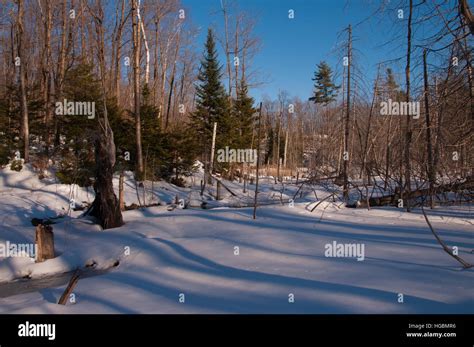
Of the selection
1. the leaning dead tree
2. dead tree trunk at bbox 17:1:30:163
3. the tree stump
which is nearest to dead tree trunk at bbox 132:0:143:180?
dead tree trunk at bbox 17:1:30:163

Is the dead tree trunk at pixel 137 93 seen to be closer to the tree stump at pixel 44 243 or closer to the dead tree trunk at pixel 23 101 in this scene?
the dead tree trunk at pixel 23 101

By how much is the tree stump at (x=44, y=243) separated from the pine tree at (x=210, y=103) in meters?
17.8

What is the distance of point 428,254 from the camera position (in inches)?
227

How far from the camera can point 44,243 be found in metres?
7.70

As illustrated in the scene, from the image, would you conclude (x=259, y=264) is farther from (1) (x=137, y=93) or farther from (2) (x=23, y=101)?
(2) (x=23, y=101)

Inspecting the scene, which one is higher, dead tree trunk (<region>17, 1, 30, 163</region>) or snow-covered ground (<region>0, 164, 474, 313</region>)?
dead tree trunk (<region>17, 1, 30, 163</region>)

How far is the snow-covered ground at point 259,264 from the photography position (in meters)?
4.24

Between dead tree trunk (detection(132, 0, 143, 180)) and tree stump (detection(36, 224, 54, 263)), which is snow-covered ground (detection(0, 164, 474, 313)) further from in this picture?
dead tree trunk (detection(132, 0, 143, 180))

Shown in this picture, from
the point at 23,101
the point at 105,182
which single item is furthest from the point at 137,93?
the point at 105,182

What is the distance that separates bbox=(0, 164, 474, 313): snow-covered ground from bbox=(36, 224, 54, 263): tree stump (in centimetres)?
22

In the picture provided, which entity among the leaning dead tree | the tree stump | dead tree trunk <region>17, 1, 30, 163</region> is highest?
dead tree trunk <region>17, 1, 30, 163</region>

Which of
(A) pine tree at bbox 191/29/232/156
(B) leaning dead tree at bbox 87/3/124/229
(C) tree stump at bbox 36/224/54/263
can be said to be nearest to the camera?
(C) tree stump at bbox 36/224/54/263

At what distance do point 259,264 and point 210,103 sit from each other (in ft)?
70.3

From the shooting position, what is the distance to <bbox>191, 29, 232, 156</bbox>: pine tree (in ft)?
84.0
